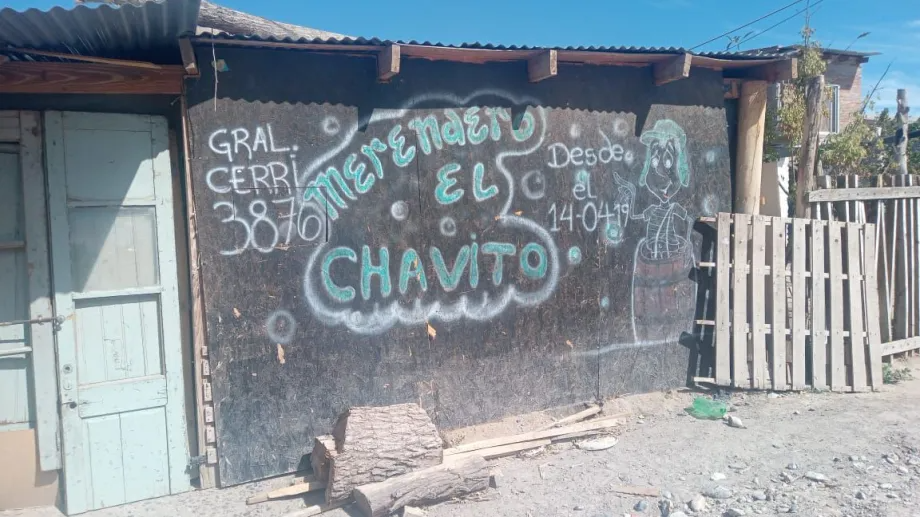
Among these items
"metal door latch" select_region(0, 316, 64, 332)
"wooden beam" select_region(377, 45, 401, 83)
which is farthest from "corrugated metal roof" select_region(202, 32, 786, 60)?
"metal door latch" select_region(0, 316, 64, 332)

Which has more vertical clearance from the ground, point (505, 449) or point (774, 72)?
point (774, 72)

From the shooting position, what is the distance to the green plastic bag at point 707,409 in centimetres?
582

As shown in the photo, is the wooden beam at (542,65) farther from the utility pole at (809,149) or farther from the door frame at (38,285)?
the door frame at (38,285)

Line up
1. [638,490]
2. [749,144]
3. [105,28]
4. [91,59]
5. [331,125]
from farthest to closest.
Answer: [749,144], [331,125], [638,490], [91,59], [105,28]

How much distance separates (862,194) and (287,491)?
6.05m

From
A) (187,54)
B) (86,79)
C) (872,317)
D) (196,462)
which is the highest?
(187,54)

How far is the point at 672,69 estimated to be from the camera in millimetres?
5836

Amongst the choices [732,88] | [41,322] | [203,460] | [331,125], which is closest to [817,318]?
[732,88]

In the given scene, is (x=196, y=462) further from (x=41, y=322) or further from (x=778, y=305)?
(x=778, y=305)

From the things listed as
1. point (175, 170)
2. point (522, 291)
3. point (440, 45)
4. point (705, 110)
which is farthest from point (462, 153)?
point (705, 110)

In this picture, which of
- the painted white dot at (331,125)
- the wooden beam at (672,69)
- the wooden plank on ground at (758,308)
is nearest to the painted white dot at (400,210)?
the painted white dot at (331,125)

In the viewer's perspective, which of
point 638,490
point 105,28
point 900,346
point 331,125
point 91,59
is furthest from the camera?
point 900,346

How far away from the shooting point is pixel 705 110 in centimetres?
642

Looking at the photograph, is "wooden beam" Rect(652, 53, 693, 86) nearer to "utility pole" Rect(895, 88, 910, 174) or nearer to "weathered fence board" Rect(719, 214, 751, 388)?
"weathered fence board" Rect(719, 214, 751, 388)
